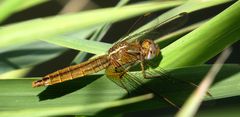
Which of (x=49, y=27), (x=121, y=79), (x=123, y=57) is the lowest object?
(x=49, y=27)

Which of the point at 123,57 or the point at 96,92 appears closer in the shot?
the point at 96,92

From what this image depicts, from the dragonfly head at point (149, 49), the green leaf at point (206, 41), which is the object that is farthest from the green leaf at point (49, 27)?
the dragonfly head at point (149, 49)

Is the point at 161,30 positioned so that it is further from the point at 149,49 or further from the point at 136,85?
the point at 136,85

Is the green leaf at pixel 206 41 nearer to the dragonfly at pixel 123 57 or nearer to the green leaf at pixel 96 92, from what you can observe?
the green leaf at pixel 96 92

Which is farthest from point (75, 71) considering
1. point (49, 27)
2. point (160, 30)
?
point (49, 27)

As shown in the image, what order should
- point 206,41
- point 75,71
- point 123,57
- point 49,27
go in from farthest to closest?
point 123,57, point 75,71, point 206,41, point 49,27

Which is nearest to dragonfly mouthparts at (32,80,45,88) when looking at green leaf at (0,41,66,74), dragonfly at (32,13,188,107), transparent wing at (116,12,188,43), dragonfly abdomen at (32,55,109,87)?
dragonfly abdomen at (32,55,109,87)

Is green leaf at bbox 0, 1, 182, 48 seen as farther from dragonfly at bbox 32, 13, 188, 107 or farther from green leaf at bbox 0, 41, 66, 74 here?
green leaf at bbox 0, 41, 66, 74

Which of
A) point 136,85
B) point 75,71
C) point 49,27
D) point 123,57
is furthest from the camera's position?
point 123,57
